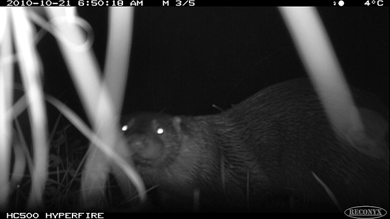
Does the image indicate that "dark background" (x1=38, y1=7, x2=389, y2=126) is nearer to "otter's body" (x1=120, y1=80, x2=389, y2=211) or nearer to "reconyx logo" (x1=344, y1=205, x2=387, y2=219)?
"otter's body" (x1=120, y1=80, x2=389, y2=211)

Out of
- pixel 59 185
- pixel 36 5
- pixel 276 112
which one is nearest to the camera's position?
pixel 36 5

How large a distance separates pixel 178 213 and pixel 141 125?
0.39m

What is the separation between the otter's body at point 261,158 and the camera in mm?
1775

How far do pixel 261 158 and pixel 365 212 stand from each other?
1.51 feet

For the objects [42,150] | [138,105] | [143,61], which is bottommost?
[42,150]

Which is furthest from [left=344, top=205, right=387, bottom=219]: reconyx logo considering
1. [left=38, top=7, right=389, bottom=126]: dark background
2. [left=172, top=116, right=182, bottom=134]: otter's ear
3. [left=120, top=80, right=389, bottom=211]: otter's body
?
[left=172, top=116, right=182, bottom=134]: otter's ear

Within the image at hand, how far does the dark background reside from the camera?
1.73 metres

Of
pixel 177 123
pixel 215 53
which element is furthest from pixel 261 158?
pixel 215 53

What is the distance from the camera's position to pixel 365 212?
5.40 feet

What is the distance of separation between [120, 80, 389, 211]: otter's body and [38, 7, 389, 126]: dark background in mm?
100

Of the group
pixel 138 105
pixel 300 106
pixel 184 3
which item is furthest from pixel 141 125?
pixel 300 106

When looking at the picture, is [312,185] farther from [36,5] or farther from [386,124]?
[36,5]

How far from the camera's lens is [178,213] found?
1.71m

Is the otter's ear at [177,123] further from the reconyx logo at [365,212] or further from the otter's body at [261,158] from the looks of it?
the reconyx logo at [365,212]
